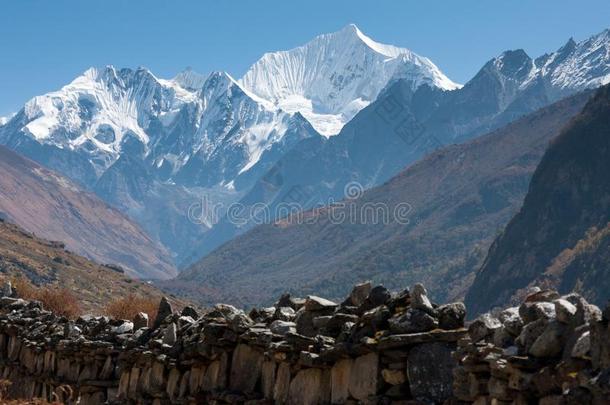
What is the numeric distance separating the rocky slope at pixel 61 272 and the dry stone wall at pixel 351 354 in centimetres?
9691

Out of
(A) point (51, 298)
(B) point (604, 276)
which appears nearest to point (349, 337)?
(A) point (51, 298)

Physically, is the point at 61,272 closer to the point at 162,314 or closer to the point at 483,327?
the point at 162,314

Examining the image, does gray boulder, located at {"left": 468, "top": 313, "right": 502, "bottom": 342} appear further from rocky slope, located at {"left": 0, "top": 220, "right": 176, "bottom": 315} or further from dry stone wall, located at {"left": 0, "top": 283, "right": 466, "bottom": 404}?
rocky slope, located at {"left": 0, "top": 220, "right": 176, "bottom": 315}

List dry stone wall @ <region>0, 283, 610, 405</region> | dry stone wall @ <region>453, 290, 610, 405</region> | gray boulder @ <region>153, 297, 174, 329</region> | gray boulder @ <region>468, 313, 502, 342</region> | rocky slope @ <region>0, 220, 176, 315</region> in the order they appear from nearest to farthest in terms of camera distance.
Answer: dry stone wall @ <region>453, 290, 610, 405</region> < dry stone wall @ <region>0, 283, 610, 405</region> < gray boulder @ <region>468, 313, 502, 342</region> < gray boulder @ <region>153, 297, 174, 329</region> < rocky slope @ <region>0, 220, 176, 315</region>

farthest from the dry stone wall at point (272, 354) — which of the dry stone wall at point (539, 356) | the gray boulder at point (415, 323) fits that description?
the dry stone wall at point (539, 356)

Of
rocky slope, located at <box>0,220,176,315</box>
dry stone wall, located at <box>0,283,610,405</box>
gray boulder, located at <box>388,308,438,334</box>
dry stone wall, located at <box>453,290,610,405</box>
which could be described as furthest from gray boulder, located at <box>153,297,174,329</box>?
rocky slope, located at <box>0,220,176,315</box>

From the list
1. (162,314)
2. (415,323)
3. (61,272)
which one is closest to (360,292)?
(415,323)

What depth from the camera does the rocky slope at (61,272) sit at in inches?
5118

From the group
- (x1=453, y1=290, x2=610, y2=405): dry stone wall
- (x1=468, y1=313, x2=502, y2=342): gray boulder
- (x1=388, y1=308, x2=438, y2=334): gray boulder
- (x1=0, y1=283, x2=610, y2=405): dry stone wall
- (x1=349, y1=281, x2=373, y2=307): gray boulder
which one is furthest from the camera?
(x1=349, y1=281, x2=373, y2=307): gray boulder

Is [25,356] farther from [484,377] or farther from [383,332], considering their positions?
[484,377]

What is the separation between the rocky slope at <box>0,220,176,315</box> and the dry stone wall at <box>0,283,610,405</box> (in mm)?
96913

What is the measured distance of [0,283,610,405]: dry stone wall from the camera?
30.6ft

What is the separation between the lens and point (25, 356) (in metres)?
24.9

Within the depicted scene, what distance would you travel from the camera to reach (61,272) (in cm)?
15038
